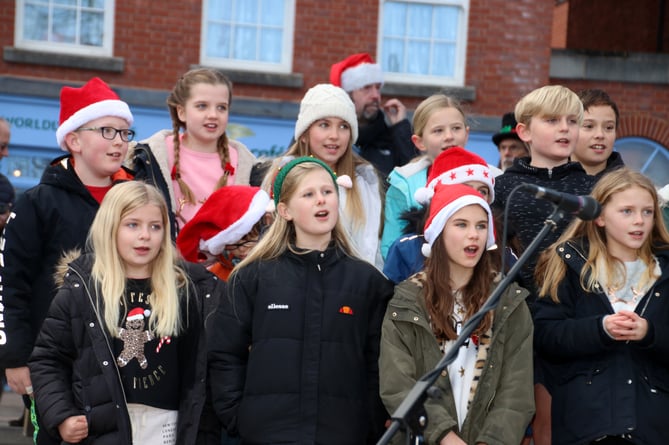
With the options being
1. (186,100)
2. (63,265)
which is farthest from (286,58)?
(63,265)

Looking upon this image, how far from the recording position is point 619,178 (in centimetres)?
509

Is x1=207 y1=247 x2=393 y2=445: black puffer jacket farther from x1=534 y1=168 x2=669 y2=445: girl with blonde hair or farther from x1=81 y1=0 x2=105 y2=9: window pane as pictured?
x1=81 y1=0 x2=105 y2=9: window pane

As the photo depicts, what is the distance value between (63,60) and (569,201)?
9367 mm

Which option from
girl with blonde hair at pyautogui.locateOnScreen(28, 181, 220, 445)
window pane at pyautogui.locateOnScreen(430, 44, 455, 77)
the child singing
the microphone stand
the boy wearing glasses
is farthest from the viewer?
window pane at pyautogui.locateOnScreen(430, 44, 455, 77)

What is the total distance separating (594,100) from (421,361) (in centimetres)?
216

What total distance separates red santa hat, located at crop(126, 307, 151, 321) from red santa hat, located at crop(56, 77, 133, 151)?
1.25m

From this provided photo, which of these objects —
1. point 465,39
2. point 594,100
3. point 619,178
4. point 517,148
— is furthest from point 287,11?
point 619,178

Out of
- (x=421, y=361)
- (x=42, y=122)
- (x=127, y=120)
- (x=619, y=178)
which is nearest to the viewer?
(x=421, y=361)

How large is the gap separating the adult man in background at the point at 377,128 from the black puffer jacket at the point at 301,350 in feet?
7.99

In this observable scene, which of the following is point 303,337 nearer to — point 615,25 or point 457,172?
point 457,172

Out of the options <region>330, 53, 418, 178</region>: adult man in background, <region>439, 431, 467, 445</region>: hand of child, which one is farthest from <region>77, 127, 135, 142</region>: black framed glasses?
<region>439, 431, 467, 445</region>: hand of child

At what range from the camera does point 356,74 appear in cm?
796

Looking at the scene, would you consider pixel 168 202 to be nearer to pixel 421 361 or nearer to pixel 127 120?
pixel 127 120

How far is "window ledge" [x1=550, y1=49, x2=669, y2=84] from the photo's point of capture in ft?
42.5
